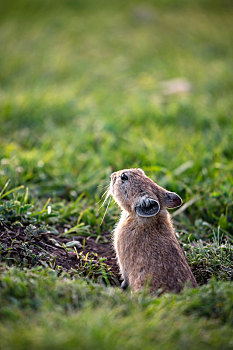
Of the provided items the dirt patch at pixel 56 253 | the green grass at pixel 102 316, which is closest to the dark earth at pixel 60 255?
the dirt patch at pixel 56 253

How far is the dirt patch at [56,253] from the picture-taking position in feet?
12.2

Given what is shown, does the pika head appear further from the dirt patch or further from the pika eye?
the dirt patch

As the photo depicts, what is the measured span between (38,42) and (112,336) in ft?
36.1

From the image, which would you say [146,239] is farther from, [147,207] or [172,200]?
[172,200]

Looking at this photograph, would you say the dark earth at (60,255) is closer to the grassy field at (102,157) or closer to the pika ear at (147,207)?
the grassy field at (102,157)

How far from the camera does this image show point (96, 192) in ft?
18.6

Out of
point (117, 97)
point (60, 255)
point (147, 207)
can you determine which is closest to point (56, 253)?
point (60, 255)

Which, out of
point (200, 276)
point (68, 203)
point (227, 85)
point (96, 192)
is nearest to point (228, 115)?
point (227, 85)

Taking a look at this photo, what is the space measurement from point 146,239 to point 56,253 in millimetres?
1014

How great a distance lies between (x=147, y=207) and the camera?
3822 millimetres

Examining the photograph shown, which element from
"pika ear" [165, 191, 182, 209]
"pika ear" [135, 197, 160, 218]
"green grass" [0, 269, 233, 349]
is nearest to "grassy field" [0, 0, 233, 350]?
"green grass" [0, 269, 233, 349]

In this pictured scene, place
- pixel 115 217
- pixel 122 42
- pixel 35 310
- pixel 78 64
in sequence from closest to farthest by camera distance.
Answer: pixel 35 310 → pixel 115 217 → pixel 78 64 → pixel 122 42

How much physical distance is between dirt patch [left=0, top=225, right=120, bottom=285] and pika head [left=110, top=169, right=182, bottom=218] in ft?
2.19

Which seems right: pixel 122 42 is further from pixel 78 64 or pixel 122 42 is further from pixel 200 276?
pixel 200 276
